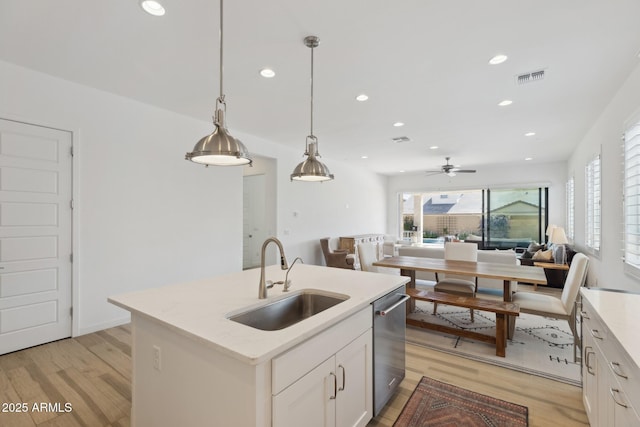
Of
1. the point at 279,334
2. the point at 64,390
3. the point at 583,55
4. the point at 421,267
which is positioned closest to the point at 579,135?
the point at 583,55

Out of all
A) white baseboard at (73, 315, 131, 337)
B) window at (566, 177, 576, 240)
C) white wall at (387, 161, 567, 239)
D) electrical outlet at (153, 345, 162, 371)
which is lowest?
white baseboard at (73, 315, 131, 337)

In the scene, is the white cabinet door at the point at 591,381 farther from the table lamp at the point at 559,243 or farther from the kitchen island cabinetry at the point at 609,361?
the table lamp at the point at 559,243

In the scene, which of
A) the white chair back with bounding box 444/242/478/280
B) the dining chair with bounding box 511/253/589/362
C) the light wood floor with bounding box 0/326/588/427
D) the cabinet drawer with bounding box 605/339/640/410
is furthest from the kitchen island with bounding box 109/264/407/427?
the white chair back with bounding box 444/242/478/280

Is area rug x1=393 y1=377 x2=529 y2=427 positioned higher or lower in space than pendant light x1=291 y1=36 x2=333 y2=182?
lower

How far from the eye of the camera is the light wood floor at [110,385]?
203cm

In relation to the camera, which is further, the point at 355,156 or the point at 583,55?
the point at 355,156

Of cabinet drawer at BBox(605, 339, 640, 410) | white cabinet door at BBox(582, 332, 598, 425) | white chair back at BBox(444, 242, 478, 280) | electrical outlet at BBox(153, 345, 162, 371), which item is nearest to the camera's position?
cabinet drawer at BBox(605, 339, 640, 410)

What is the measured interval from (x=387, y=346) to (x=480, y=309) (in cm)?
150

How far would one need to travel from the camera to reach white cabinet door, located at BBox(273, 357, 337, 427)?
1.22m

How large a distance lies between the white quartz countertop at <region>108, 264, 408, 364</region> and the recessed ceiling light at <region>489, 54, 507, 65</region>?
7.05 ft

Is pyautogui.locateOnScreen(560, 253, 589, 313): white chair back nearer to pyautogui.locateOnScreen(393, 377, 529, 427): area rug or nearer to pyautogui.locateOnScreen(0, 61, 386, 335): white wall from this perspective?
pyautogui.locateOnScreen(393, 377, 529, 427): area rug

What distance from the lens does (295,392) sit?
1.27 m

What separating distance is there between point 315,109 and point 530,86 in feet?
8.09

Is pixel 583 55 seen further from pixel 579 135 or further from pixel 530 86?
pixel 579 135
